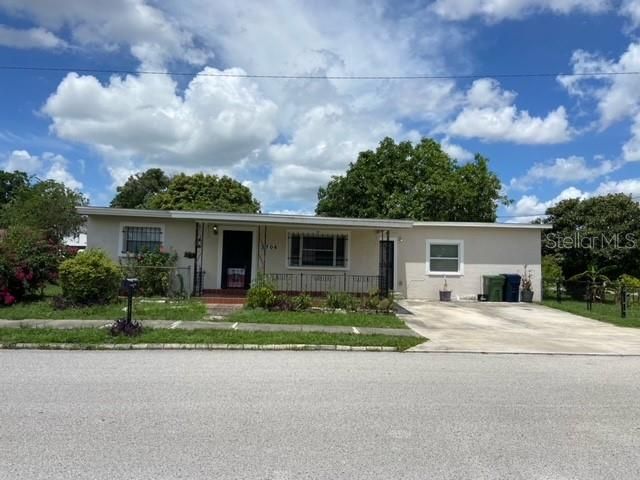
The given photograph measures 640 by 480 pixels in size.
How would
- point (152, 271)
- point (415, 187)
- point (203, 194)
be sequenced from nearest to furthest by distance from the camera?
point (152, 271) → point (415, 187) → point (203, 194)

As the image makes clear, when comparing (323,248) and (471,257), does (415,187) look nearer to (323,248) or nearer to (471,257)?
(471,257)

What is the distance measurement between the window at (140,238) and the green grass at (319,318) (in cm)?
571

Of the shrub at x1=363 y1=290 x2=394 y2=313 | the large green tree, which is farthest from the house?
the large green tree

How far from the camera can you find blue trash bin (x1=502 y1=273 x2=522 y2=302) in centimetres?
1953

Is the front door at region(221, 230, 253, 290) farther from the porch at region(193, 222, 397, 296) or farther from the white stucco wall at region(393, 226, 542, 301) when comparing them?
the white stucco wall at region(393, 226, 542, 301)

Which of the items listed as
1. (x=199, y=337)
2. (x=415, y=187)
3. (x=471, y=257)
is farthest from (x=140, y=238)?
(x=415, y=187)

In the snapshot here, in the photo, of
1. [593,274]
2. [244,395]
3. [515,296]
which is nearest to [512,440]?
[244,395]

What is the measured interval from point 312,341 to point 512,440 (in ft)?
17.8

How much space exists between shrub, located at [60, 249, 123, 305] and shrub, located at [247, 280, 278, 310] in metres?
3.68

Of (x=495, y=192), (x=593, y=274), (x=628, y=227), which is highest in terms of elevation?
(x=495, y=192)

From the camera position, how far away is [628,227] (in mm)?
23125

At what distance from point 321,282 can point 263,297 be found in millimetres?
4544

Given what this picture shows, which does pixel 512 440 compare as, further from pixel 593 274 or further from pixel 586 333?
pixel 593 274

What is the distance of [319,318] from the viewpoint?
41.9 ft
